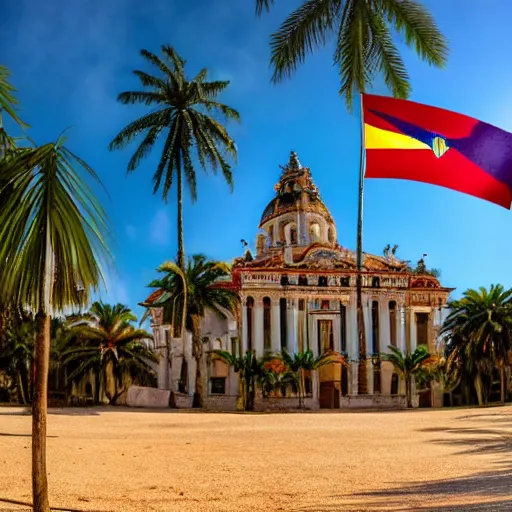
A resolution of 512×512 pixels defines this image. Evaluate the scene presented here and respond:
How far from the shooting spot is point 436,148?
46.9 ft

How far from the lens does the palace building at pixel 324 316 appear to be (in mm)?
50656

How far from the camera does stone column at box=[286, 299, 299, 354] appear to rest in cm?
5094

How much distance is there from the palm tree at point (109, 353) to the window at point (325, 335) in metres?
13.0

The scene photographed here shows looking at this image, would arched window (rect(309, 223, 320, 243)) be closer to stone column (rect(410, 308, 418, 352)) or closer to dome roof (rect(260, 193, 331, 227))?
dome roof (rect(260, 193, 331, 227))

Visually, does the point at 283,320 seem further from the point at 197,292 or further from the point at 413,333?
the point at 197,292

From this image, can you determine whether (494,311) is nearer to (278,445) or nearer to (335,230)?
(335,230)

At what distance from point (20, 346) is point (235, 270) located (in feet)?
49.4

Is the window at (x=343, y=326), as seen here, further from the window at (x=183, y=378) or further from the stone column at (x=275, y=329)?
the window at (x=183, y=378)

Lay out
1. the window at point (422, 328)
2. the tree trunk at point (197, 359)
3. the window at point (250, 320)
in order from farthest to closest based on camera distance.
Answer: the window at point (422, 328) → the window at point (250, 320) → the tree trunk at point (197, 359)

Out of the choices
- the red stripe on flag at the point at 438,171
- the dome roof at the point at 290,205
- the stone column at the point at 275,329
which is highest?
the dome roof at the point at 290,205

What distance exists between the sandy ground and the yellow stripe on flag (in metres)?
6.14

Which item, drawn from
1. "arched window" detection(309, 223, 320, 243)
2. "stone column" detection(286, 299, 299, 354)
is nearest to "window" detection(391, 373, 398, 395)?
"stone column" detection(286, 299, 299, 354)

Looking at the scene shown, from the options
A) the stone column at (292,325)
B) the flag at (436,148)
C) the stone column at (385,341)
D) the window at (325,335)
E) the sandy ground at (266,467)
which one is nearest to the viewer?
the sandy ground at (266,467)

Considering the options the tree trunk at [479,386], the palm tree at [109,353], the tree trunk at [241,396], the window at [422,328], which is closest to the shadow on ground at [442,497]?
the tree trunk at [241,396]
